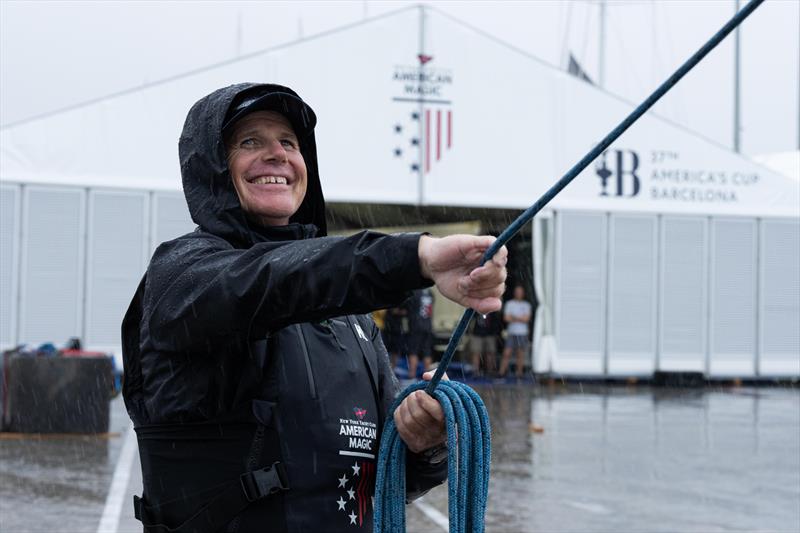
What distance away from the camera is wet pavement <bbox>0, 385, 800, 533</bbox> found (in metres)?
7.19

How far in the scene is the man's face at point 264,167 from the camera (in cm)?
231

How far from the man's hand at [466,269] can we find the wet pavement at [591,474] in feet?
17.8

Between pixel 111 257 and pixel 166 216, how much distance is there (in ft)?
3.60

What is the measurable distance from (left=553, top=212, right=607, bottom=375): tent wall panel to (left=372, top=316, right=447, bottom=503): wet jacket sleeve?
54.7 feet

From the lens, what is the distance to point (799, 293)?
65.7 ft

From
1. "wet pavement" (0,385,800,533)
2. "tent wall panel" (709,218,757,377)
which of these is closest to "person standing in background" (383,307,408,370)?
"wet pavement" (0,385,800,533)

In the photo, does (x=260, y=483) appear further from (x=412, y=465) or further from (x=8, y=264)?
(x=8, y=264)

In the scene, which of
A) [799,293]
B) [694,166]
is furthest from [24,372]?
[799,293]

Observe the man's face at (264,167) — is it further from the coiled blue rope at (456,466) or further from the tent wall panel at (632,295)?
the tent wall panel at (632,295)

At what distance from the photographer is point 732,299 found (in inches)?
778

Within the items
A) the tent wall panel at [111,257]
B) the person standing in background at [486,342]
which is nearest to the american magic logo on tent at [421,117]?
the person standing in background at [486,342]

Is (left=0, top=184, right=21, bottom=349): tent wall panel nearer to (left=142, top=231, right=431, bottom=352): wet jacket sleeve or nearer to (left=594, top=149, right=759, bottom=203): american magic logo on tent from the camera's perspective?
(left=594, top=149, right=759, bottom=203): american magic logo on tent

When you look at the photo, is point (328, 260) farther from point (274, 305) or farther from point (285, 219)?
point (285, 219)

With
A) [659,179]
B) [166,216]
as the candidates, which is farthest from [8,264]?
[659,179]
